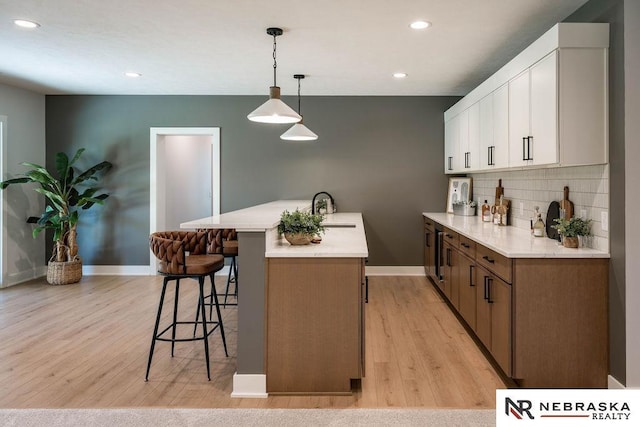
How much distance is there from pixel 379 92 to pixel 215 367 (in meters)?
4.21

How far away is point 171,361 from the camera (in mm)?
3410

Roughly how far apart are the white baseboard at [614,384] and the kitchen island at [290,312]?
1.49m

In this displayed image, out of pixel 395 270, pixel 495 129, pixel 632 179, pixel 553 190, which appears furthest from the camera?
pixel 395 270

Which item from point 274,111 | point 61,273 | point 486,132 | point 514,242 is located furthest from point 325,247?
point 61,273

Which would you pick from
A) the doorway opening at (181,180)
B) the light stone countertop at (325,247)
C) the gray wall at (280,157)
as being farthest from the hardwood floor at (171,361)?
the doorway opening at (181,180)

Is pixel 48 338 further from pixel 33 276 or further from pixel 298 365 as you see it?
pixel 33 276

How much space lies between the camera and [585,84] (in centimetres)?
293

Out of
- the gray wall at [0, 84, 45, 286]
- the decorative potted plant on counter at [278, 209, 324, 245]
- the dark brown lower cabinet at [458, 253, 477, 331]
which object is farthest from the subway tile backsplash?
the gray wall at [0, 84, 45, 286]

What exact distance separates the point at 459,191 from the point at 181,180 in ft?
15.5

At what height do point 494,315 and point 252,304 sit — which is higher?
point 252,304

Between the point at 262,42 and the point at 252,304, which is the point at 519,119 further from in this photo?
the point at 252,304

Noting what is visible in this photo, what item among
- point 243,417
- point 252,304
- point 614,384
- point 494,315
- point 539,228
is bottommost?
point 243,417

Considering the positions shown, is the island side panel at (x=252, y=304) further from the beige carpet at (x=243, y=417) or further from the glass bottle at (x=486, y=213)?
the glass bottle at (x=486, y=213)

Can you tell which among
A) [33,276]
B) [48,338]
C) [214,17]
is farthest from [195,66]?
[33,276]
